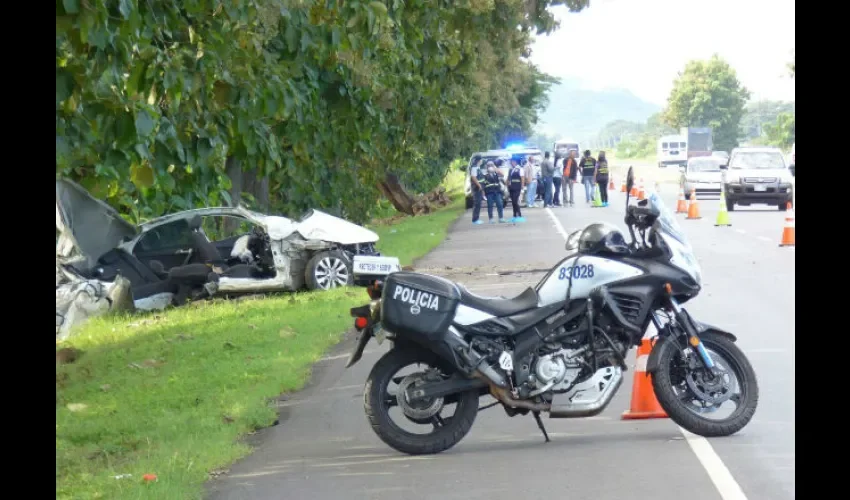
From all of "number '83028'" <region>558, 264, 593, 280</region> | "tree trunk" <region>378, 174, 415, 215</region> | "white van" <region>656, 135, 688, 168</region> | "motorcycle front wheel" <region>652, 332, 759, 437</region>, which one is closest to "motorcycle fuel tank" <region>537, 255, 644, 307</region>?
"number '83028'" <region>558, 264, 593, 280</region>

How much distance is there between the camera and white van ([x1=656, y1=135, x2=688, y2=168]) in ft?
349

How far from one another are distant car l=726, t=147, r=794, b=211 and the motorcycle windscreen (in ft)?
95.6

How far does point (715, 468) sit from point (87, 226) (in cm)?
1253

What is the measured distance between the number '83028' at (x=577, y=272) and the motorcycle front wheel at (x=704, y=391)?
668 mm

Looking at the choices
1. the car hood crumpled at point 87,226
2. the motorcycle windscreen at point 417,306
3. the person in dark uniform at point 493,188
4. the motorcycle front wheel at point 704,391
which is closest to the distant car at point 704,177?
the person in dark uniform at point 493,188

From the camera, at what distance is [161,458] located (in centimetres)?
848

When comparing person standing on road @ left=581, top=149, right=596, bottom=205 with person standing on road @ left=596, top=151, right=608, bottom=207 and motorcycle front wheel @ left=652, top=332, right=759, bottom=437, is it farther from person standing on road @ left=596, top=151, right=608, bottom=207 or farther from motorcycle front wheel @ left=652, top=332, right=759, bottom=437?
motorcycle front wheel @ left=652, top=332, right=759, bottom=437

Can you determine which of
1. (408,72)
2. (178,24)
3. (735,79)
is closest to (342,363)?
(178,24)

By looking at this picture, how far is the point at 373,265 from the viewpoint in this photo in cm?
845

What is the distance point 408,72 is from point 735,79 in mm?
133960

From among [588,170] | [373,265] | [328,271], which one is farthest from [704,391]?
[588,170]

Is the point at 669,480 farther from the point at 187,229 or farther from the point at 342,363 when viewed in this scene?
the point at 187,229

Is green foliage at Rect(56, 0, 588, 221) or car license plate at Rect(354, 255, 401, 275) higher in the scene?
green foliage at Rect(56, 0, 588, 221)

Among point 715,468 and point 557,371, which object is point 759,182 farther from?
point 715,468
